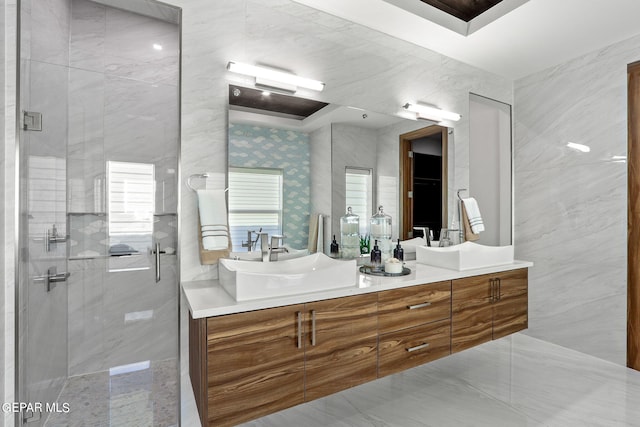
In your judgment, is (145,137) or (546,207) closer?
(145,137)

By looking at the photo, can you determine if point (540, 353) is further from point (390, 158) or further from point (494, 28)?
A: point (494, 28)

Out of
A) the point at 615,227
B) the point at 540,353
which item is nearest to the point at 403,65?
the point at 615,227

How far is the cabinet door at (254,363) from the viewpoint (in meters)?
1.32

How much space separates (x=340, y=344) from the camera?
1619mm

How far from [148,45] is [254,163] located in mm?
1016

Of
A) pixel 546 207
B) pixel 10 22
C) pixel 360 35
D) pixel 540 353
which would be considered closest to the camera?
pixel 10 22

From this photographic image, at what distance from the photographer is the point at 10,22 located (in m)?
1.32

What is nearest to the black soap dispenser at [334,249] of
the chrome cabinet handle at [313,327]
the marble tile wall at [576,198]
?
the chrome cabinet handle at [313,327]

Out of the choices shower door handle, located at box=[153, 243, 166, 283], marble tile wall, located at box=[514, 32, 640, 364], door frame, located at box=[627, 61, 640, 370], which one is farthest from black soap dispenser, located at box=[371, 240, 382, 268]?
door frame, located at box=[627, 61, 640, 370]

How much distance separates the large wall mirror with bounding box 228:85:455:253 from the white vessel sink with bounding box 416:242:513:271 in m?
0.27

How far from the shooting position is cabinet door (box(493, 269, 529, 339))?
2316 mm

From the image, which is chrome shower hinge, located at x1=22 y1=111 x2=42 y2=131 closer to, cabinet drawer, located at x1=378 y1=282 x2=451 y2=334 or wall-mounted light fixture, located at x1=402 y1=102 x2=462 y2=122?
cabinet drawer, located at x1=378 y1=282 x2=451 y2=334

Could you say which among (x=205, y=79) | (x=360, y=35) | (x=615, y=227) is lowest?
(x=615, y=227)

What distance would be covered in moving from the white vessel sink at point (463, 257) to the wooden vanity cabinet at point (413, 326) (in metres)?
0.20
